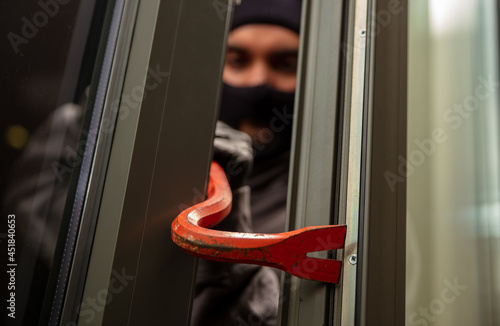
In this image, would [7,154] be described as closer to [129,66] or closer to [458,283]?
[129,66]

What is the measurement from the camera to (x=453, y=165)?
710 millimetres

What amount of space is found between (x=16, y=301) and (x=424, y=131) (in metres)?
0.62

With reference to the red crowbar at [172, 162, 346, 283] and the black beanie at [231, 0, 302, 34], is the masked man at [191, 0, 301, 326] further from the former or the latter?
the red crowbar at [172, 162, 346, 283]

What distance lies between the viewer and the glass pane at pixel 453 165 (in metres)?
0.66

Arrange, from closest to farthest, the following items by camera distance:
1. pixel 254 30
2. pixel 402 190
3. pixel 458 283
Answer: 1. pixel 402 190
2. pixel 458 283
3. pixel 254 30

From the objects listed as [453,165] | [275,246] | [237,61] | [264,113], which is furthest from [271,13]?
[275,246]

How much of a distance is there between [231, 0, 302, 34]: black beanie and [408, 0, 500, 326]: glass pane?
25.7 inches

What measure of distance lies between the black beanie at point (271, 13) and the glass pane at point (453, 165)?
65 centimetres

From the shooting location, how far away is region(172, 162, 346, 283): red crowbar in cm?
54

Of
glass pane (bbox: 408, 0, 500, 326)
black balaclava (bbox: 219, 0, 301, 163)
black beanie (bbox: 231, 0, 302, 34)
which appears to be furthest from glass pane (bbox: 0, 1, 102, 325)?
black beanie (bbox: 231, 0, 302, 34)

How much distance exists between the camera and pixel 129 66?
2.04ft

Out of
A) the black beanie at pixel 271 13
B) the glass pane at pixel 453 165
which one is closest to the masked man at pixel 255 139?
the black beanie at pixel 271 13

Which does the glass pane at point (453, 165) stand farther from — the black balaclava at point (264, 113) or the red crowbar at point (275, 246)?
the black balaclava at point (264, 113)

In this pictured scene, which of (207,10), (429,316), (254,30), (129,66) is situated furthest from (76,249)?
(254,30)
